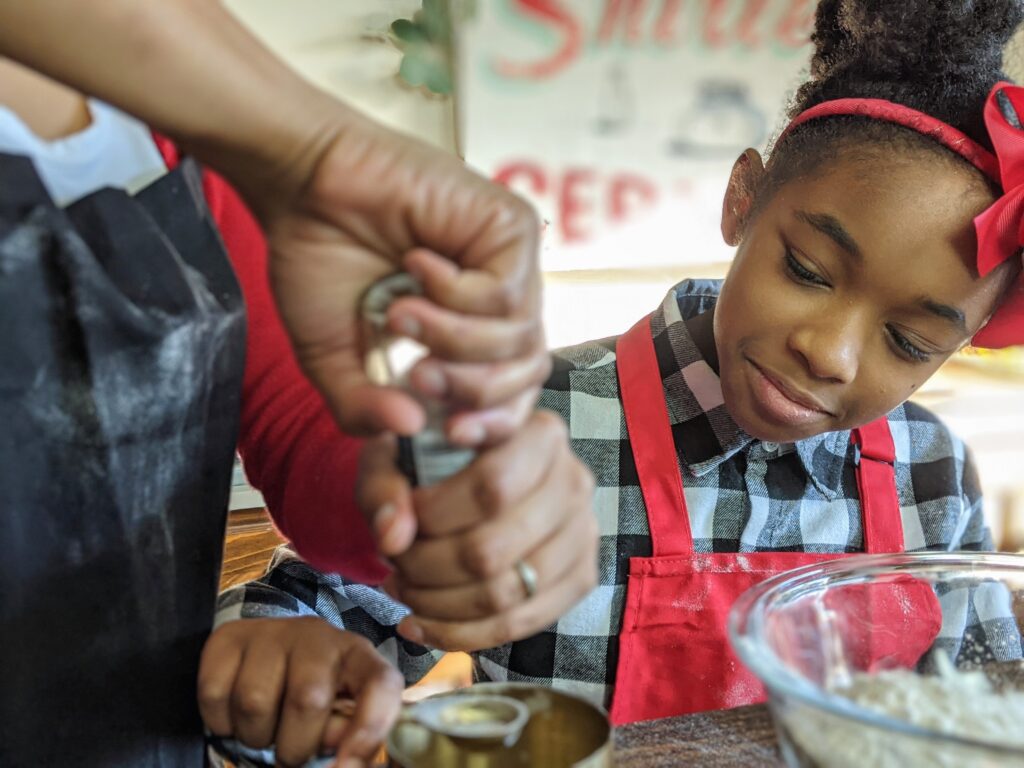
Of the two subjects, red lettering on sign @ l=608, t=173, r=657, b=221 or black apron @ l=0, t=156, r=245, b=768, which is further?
red lettering on sign @ l=608, t=173, r=657, b=221

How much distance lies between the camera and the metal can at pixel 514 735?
0.23 meters

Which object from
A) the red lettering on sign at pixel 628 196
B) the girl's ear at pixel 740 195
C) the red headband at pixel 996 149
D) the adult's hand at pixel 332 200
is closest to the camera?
the adult's hand at pixel 332 200

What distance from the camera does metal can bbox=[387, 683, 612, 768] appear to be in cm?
23

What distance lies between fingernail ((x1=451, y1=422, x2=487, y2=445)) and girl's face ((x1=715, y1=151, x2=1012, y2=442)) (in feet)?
1.07

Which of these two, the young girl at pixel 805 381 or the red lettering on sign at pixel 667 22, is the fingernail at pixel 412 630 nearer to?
the young girl at pixel 805 381

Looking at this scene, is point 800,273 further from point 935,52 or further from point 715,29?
point 715,29

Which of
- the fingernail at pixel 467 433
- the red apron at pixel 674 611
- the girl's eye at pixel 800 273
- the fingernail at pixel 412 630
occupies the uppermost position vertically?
the girl's eye at pixel 800 273

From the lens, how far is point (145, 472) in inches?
10.3

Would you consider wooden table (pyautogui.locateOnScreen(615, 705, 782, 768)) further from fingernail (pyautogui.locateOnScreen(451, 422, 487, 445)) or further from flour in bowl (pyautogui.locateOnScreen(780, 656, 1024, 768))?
fingernail (pyautogui.locateOnScreen(451, 422, 487, 445))

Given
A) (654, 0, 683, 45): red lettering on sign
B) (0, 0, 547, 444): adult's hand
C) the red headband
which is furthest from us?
(654, 0, 683, 45): red lettering on sign

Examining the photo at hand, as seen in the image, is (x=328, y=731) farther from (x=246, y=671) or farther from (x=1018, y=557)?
(x=1018, y=557)

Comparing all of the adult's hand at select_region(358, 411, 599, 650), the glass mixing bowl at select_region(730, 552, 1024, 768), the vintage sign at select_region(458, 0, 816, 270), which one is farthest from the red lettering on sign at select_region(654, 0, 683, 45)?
the adult's hand at select_region(358, 411, 599, 650)

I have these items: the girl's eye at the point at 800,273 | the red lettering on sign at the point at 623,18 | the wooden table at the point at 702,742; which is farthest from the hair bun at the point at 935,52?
the red lettering on sign at the point at 623,18

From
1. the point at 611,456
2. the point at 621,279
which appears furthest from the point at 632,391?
the point at 621,279
